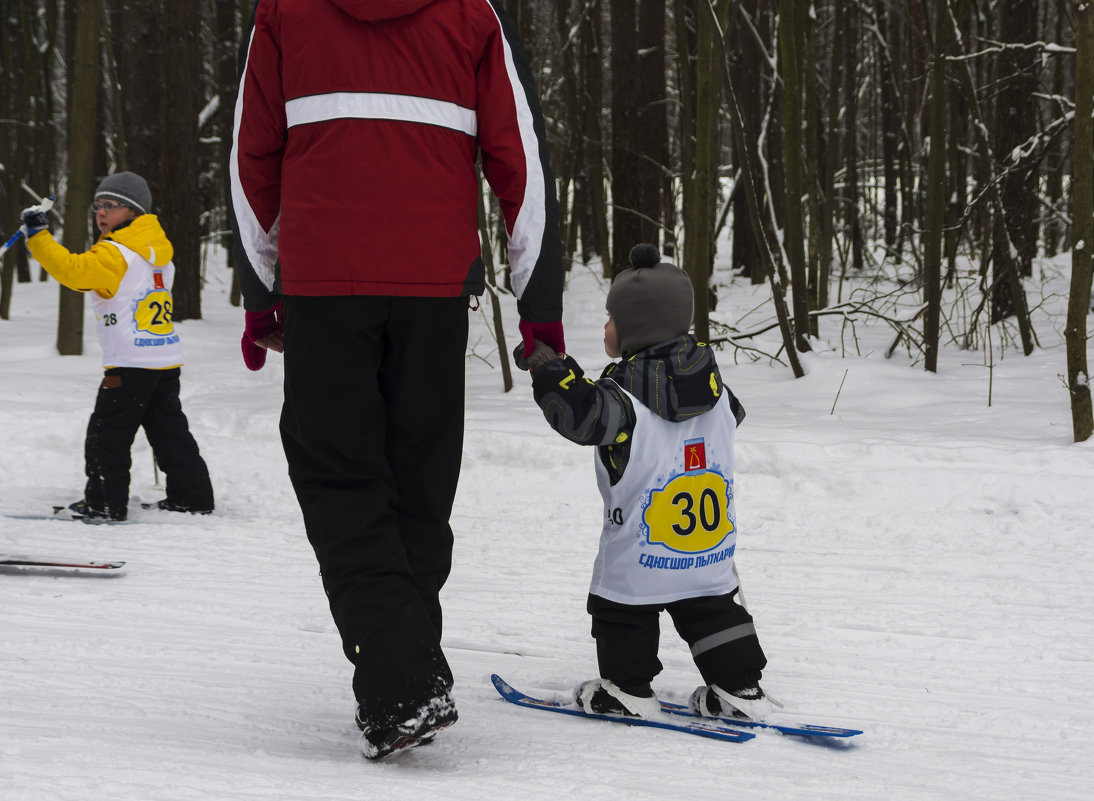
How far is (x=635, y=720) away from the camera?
261 centimetres

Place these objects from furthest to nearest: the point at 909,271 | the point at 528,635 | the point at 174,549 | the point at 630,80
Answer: the point at 909,271, the point at 630,80, the point at 174,549, the point at 528,635

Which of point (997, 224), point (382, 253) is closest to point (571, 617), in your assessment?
point (382, 253)

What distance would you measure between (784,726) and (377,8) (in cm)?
184

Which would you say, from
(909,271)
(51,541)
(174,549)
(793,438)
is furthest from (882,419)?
(909,271)

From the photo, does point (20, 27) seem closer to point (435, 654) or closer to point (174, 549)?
point (174, 549)

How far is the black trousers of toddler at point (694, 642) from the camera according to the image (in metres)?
2.63

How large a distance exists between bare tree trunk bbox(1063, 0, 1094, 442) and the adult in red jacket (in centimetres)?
372

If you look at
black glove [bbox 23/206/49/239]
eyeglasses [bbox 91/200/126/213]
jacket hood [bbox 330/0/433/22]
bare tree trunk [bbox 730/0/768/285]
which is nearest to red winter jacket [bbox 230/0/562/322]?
jacket hood [bbox 330/0/433/22]

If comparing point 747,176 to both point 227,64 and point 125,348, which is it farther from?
point 227,64

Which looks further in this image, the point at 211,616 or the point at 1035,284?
the point at 1035,284

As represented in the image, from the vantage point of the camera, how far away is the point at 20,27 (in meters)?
14.0

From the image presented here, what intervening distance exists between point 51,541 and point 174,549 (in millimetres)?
573

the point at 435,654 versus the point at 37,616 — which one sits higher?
the point at 435,654

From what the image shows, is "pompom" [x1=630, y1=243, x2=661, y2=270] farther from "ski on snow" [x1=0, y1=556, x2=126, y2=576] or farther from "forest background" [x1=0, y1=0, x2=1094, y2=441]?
"forest background" [x1=0, y1=0, x2=1094, y2=441]
